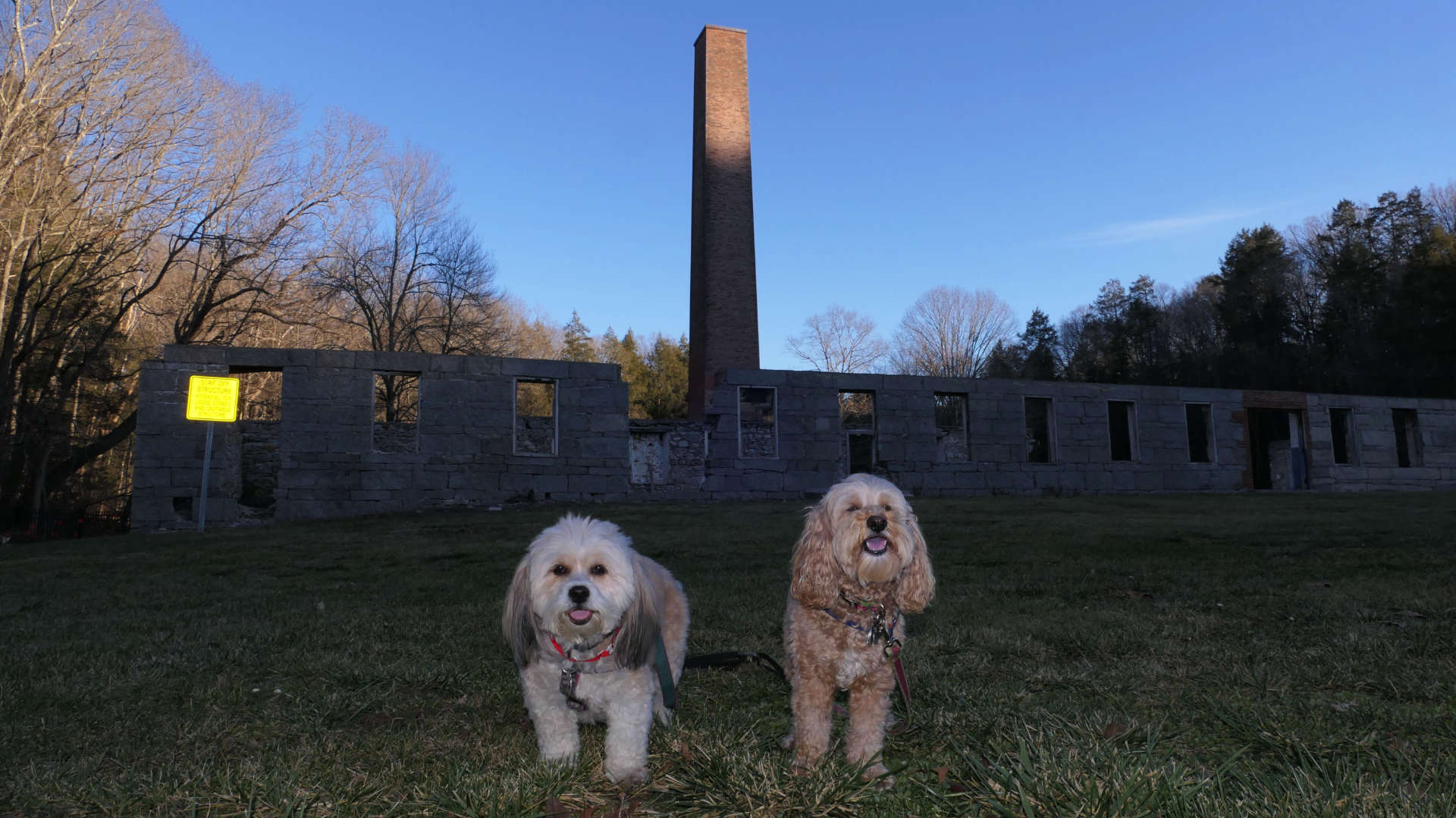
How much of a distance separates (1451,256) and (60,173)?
4974 cm

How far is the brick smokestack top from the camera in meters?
28.2

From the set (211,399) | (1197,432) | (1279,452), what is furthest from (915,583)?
(1197,432)

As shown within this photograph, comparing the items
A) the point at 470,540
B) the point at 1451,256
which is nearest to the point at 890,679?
the point at 470,540

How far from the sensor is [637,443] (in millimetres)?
24875

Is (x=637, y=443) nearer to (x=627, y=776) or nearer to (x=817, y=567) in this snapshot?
(x=817, y=567)

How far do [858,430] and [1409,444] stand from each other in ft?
69.2

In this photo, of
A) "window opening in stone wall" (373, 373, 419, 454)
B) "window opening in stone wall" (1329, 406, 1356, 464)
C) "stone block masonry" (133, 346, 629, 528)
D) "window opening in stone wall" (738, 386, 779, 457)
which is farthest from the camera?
"window opening in stone wall" (1329, 406, 1356, 464)

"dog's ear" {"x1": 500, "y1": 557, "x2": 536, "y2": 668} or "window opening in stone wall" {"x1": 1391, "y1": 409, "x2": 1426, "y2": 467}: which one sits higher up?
"window opening in stone wall" {"x1": 1391, "y1": 409, "x2": 1426, "y2": 467}

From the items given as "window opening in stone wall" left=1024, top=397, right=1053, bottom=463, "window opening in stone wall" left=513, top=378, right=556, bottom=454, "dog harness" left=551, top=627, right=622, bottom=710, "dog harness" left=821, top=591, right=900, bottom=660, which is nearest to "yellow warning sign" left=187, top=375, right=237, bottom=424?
"window opening in stone wall" left=513, top=378, right=556, bottom=454

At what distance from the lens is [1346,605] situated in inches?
244

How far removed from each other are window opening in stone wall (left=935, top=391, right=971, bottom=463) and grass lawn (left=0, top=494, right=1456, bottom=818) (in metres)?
15.3

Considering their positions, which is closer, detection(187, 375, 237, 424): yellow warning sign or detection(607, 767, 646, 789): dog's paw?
detection(607, 767, 646, 789): dog's paw

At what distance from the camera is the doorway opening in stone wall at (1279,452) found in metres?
29.0

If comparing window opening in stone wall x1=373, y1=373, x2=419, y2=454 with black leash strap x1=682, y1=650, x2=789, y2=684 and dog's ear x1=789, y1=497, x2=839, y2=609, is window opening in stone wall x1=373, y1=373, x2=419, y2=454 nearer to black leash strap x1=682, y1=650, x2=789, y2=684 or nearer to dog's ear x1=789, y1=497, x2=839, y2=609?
black leash strap x1=682, y1=650, x2=789, y2=684
